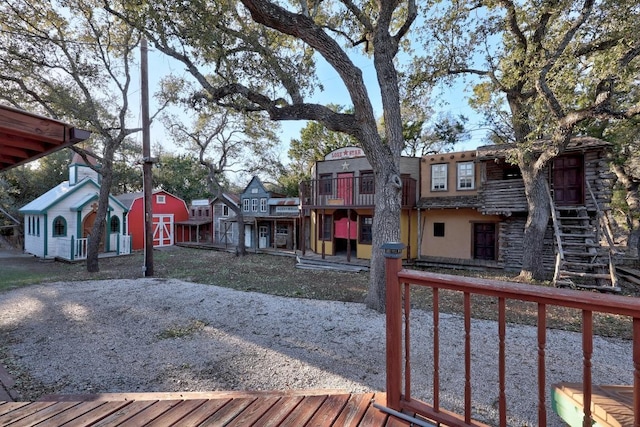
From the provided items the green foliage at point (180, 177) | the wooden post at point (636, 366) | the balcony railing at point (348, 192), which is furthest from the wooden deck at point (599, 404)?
the green foliage at point (180, 177)

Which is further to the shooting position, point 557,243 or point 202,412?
point 557,243

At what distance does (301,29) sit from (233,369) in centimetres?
536

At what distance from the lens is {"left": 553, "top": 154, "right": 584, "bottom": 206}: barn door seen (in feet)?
32.9

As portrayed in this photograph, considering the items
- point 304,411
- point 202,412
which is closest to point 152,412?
point 202,412

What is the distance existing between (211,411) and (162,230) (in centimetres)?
2204

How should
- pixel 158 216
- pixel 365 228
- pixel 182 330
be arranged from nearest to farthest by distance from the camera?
pixel 182 330
pixel 365 228
pixel 158 216

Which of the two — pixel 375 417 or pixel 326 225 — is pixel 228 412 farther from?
pixel 326 225

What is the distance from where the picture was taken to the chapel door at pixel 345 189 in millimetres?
13148

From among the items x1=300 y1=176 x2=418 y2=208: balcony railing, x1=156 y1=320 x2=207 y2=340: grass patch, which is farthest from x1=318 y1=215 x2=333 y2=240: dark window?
x1=156 y1=320 x2=207 y2=340: grass patch

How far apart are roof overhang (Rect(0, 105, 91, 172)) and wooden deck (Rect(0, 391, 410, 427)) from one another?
7.62 feet

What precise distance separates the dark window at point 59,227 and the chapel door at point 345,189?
1365 cm

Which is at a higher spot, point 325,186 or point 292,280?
point 325,186

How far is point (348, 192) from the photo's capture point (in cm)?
1336

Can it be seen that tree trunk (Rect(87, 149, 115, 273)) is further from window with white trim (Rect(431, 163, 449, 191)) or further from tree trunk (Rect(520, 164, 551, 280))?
tree trunk (Rect(520, 164, 551, 280))
